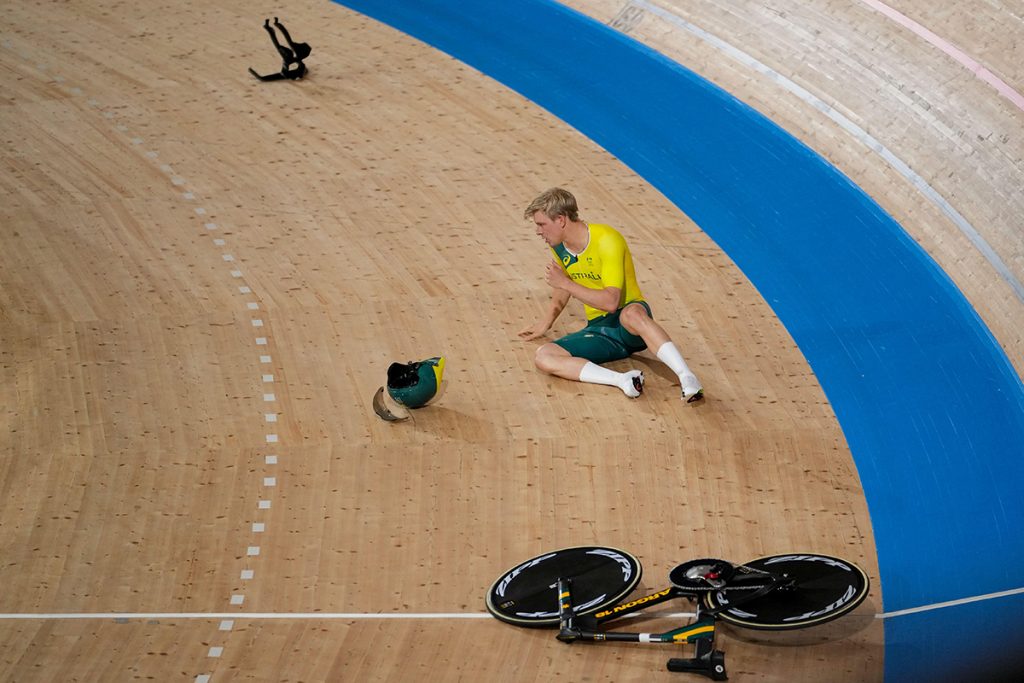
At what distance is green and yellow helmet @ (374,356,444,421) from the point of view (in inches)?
195

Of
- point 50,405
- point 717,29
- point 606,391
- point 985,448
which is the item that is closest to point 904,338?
point 985,448

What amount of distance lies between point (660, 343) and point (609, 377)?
0.26 m

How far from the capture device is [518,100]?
7992mm

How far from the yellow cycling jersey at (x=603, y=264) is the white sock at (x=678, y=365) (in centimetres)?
28

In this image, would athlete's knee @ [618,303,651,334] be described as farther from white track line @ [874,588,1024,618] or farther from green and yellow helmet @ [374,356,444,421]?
white track line @ [874,588,1024,618]

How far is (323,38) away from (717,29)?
2922 millimetres

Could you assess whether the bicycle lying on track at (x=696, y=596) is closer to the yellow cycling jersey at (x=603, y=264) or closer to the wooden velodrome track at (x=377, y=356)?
the wooden velodrome track at (x=377, y=356)

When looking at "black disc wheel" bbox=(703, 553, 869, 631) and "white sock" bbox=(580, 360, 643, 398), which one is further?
"white sock" bbox=(580, 360, 643, 398)

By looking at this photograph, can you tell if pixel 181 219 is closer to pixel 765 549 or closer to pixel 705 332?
pixel 705 332

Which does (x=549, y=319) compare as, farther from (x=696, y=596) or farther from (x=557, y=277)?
(x=696, y=596)

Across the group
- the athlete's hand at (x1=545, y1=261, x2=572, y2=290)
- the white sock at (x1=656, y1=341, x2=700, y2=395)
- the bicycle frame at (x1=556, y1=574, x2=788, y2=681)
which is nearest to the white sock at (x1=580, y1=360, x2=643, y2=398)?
the white sock at (x1=656, y1=341, x2=700, y2=395)

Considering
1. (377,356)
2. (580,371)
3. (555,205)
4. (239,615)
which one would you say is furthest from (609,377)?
(239,615)

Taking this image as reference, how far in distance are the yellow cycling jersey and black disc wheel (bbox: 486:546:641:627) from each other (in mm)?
1403

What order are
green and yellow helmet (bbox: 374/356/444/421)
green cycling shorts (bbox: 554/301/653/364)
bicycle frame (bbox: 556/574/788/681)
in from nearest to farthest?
bicycle frame (bbox: 556/574/788/681) < green and yellow helmet (bbox: 374/356/444/421) < green cycling shorts (bbox: 554/301/653/364)
